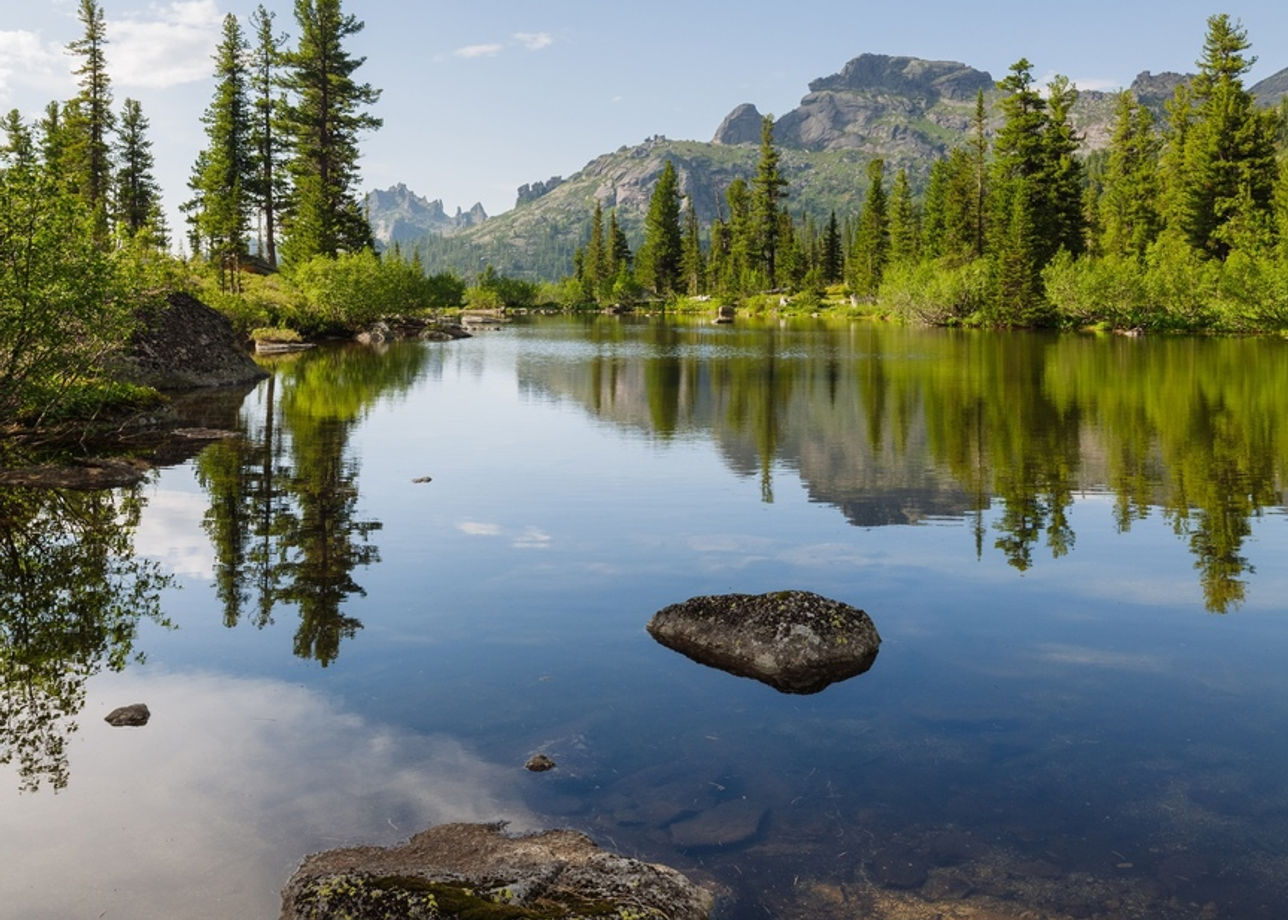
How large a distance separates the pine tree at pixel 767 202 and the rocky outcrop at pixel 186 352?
101 metres

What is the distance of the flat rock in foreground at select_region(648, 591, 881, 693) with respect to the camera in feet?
31.0

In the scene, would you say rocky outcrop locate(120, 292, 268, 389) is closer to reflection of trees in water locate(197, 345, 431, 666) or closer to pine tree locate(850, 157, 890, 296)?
reflection of trees in water locate(197, 345, 431, 666)

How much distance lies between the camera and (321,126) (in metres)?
77.4

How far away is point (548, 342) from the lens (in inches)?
2776

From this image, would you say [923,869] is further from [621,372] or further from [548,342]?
[548,342]

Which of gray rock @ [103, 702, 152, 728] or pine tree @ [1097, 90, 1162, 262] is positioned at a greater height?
pine tree @ [1097, 90, 1162, 262]

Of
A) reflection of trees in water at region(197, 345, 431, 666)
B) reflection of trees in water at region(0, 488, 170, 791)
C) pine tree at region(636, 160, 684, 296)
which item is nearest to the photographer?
reflection of trees in water at region(0, 488, 170, 791)

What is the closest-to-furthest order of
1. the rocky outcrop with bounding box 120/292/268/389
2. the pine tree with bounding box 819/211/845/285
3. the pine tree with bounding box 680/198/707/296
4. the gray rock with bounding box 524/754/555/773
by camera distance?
the gray rock with bounding box 524/754/555/773
the rocky outcrop with bounding box 120/292/268/389
the pine tree with bounding box 680/198/707/296
the pine tree with bounding box 819/211/845/285

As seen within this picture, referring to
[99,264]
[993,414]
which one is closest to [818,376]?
[993,414]

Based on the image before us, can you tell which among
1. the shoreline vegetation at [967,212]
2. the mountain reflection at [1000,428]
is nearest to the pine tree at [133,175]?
the shoreline vegetation at [967,212]

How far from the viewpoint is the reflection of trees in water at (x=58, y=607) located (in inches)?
320

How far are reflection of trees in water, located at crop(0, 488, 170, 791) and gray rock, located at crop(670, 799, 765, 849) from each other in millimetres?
4582

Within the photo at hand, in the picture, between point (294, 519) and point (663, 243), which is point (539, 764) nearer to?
point (294, 519)

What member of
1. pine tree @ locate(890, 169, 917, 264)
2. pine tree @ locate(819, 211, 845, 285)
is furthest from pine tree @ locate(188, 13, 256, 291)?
pine tree @ locate(819, 211, 845, 285)
